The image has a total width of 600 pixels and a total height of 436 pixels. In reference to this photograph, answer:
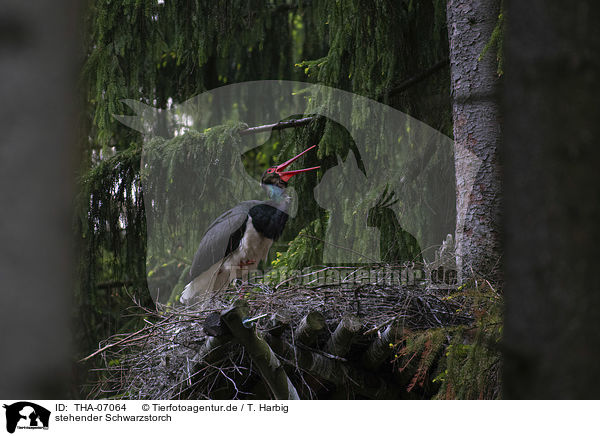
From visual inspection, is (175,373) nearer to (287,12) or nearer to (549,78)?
(549,78)

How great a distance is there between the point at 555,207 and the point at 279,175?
3831 mm

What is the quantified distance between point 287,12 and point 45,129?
5.50 meters

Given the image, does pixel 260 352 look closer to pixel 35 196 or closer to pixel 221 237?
pixel 35 196

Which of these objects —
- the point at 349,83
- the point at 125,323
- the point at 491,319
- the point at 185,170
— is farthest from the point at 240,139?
the point at 491,319

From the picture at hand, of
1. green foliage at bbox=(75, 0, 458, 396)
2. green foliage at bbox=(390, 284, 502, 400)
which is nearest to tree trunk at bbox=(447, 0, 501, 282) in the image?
green foliage at bbox=(75, 0, 458, 396)

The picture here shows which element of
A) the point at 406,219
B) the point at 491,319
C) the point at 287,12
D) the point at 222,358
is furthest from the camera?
the point at 287,12

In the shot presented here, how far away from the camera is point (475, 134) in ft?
10.7

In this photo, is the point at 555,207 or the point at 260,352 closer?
the point at 555,207

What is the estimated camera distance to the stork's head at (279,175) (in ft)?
14.6

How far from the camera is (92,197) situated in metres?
4.44
